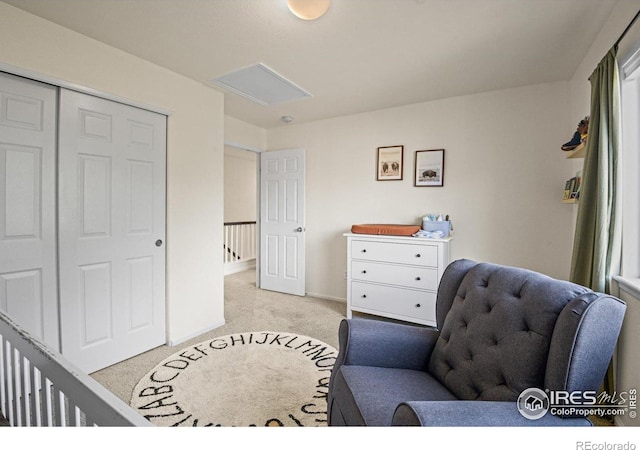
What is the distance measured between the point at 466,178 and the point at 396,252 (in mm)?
1074

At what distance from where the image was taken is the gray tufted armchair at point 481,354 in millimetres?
914

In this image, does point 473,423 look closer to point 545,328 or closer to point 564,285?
point 545,328

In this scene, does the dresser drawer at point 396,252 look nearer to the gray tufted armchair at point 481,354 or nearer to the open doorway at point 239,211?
the gray tufted armchair at point 481,354

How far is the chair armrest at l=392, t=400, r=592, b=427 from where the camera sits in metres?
0.83

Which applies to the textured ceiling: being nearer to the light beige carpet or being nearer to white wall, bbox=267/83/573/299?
white wall, bbox=267/83/573/299

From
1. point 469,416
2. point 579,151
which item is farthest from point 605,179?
point 469,416

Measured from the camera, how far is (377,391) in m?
1.18

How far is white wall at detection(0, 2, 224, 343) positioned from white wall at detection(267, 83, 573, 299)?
4.81 ft

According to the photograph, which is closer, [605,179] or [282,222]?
[605,179]

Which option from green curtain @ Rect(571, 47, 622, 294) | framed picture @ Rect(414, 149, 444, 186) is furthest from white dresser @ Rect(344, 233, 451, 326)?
green curtain @ Rect(571, 47, 622, 294)

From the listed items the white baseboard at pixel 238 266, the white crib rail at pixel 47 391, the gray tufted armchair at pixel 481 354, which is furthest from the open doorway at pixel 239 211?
the gray tufted armchair at pixel 481 354

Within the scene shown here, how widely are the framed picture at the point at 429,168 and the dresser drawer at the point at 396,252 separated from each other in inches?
32.0

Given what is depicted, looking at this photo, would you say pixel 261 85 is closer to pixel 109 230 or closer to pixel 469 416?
pixel 109 230
